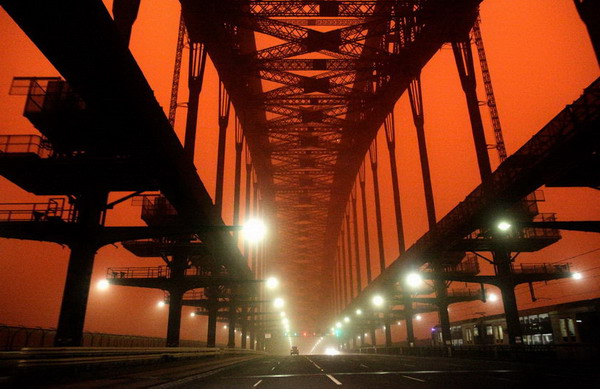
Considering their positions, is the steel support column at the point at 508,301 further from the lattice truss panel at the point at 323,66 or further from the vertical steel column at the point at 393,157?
the lattice truss panel at the point at 323,66

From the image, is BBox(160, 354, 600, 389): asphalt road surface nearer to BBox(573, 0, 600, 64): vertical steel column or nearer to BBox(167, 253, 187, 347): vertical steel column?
BBox(573, 0, 600, 64): vertical steel column

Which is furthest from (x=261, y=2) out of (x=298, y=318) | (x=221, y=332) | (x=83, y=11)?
(x=298, y=318)

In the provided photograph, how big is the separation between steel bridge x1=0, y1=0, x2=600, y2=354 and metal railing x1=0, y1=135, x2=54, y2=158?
67 mm

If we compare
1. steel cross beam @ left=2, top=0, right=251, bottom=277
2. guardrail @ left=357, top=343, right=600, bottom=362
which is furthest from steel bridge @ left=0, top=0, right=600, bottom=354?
guardrail @ left=357, top=343, right=600, bottom=362

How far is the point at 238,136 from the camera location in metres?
41.6

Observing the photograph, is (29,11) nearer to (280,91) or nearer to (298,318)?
(280,91)

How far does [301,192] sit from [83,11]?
5811 centimetres

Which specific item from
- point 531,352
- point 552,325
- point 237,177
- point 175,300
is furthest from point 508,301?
point 237,177

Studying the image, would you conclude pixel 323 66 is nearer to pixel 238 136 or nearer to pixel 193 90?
pixel 193 90

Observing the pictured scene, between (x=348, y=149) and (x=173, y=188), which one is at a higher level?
(x=348, y=149)

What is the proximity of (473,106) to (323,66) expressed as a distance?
12.1m

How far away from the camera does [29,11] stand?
7.45 meters

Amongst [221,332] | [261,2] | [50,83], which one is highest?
[261,2]

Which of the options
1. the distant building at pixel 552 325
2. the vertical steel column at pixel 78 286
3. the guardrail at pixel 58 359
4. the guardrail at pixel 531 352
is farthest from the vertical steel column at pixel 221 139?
the distant building at pixel 552 325
